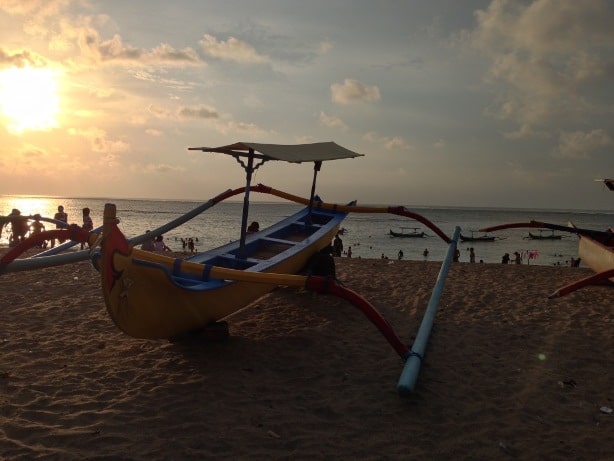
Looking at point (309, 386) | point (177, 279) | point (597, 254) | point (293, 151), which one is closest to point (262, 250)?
point (293, 151)

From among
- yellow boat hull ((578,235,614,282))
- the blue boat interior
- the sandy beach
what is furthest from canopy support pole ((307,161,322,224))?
yellow boat hull ((578,235,614,282))

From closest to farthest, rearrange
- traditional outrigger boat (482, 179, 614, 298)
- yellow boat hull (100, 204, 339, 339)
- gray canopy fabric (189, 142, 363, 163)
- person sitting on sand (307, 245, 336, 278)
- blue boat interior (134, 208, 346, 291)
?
1. yellow boat hull (100, 204, 339, 339)
2. blue boat interior (134, 208, 346, 291)
3. gray canopy fabric (189, 142, 363, 163)
4. person sitting on sand (307, 245, 336, 278)
5. traditional outrigger boat (482, 179, 614, 298)

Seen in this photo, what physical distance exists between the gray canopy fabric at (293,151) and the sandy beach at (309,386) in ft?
7.78

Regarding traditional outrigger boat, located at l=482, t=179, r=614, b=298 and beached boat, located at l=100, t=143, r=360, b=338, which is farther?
traditional outrigger boat, located at l=482, t=179, r=614, b=298

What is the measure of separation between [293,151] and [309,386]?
3.97 m

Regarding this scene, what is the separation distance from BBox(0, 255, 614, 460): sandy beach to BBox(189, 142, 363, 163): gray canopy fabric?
2370 mm

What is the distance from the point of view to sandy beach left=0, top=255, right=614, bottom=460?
370 centimetres

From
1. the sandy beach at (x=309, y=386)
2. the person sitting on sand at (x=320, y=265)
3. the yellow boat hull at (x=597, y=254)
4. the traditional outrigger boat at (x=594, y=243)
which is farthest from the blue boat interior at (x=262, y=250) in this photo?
the yellow boat hull at (x=597, y=254)

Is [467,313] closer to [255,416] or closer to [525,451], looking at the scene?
[525,451]

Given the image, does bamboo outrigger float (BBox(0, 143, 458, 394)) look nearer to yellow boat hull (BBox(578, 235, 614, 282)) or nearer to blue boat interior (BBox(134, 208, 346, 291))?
blue boat interior (BBox(134, 208, 346, 291))

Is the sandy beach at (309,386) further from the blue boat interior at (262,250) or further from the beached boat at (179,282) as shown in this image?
the blue boat interior at (262,250)

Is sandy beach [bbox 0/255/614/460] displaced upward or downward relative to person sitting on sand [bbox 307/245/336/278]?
downward

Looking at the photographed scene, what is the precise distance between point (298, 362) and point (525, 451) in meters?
2.49

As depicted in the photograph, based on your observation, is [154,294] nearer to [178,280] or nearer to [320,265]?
[178,280]
